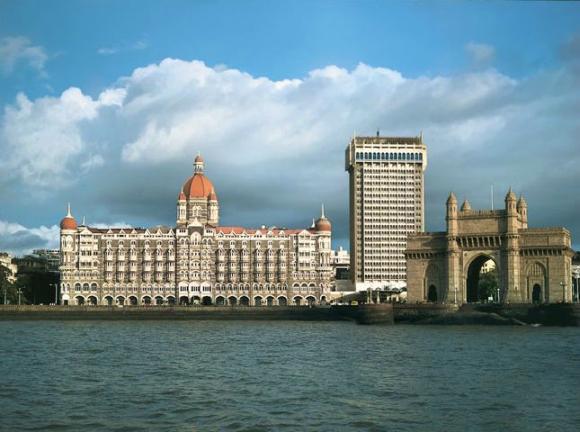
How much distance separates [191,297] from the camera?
175625 millimetres

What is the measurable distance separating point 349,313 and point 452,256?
18.6 meters

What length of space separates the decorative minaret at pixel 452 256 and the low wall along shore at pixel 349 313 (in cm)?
873

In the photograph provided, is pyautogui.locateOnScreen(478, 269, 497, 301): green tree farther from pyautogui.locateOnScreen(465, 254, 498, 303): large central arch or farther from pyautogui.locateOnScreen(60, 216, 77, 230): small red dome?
pyautogui.locateOnScreen(60, 216, 77, 230): small red dome

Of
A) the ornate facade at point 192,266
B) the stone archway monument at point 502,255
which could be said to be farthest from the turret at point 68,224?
the stone archway monument at point 502,255

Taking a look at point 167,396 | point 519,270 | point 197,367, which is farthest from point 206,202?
point 167,396

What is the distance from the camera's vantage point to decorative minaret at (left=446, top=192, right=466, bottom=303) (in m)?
Result: 131

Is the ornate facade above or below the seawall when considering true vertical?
above

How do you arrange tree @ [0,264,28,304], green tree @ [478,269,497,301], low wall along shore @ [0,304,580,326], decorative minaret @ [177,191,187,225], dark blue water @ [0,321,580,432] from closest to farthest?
dark blue water @ [0,321,580,432] < low wall along shore @ [0,304,580,326] < tree @ [0,264,28,304] < green tree @ [478,269,497,301] < decorative minaret @ [177,191,187,225]

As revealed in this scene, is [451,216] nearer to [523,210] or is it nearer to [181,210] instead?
[523,210]

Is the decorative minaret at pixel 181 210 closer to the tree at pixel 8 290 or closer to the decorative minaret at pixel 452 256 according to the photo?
the tree at pixel 8 290

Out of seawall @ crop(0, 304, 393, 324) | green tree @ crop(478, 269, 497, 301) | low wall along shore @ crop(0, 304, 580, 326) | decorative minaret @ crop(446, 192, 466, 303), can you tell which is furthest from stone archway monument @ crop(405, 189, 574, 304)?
green tree @ crop(478, 269, 497, 301)

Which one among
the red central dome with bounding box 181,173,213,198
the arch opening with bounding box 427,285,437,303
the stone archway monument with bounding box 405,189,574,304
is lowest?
the arch opening with bounding box 427,285,437,303

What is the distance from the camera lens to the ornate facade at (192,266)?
17475 cm

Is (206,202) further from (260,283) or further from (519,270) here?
(519,270)
